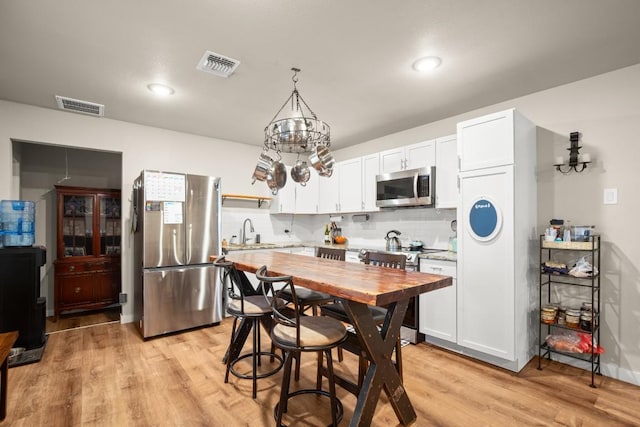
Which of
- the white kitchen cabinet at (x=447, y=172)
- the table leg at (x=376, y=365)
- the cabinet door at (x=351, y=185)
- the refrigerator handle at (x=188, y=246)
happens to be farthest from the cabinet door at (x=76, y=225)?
the white kitchen cabinet at (x=447, y=172)

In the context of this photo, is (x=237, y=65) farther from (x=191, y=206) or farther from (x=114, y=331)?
(x=114, y=331)

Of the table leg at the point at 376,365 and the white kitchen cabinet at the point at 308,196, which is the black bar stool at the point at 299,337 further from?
the white kitchen cabinet at the point at 308,196

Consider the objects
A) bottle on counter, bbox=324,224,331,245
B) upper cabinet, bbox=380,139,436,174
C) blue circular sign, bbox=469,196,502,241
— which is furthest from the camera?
bottle on counter, bbox=324,224,331,245

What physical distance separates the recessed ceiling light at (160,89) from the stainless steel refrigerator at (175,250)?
2.80 feet

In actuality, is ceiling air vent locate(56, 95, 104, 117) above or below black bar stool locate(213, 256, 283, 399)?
above

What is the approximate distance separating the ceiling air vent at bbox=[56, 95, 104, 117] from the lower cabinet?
6.60ft

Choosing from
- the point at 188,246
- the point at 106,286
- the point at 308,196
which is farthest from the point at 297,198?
the point at 106,286

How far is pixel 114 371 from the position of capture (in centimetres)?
259

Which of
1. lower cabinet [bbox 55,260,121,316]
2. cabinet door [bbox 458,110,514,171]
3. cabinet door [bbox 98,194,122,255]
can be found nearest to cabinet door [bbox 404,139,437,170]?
cabinet door [bbox 458,110,514,171]

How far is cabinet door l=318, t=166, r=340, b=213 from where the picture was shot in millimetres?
4668

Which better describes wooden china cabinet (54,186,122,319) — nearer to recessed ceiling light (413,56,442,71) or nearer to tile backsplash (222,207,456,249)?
tile backsplash (222,207,456,249)

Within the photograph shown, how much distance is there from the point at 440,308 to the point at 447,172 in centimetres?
140

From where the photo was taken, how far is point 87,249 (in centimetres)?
429

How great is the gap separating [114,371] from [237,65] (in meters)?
2.72
